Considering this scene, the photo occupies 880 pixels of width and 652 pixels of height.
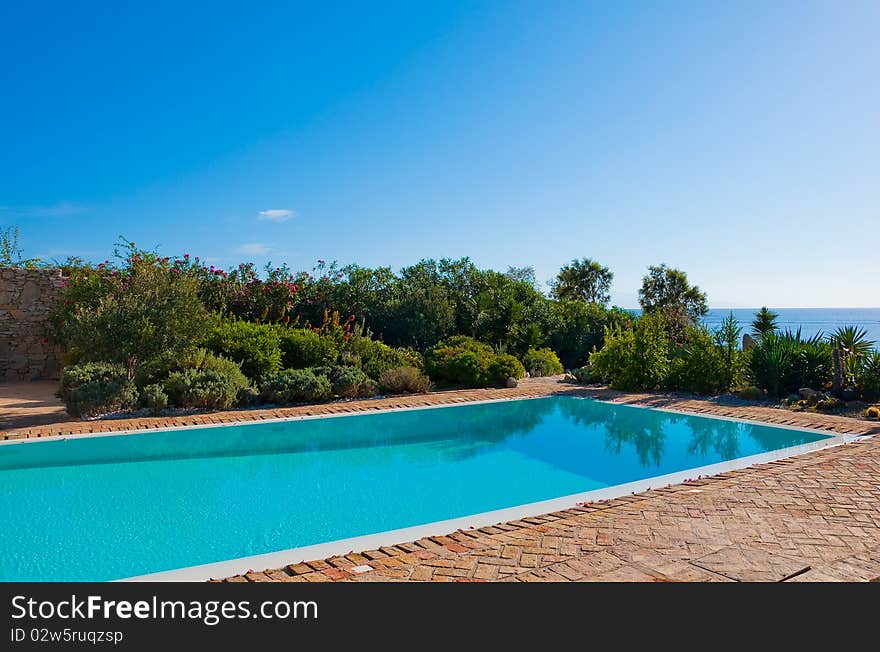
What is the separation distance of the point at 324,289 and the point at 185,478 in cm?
1032

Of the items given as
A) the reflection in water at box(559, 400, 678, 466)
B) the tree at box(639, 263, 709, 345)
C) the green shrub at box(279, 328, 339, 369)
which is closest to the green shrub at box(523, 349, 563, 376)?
A: the reflection in water at box(559, 400, 678, 466)

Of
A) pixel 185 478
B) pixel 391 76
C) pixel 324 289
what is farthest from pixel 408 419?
pixel 391 76

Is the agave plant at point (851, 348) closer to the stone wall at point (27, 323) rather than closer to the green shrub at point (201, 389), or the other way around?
the green shrub at point (201, 389)

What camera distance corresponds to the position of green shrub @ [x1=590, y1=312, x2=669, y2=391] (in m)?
14.1

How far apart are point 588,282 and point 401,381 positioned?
23022 mm

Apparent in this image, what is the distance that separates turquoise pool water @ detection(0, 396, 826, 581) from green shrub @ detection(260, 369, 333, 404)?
153 centimetres

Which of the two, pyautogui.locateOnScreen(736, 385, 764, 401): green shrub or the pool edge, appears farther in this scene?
pyautogui.locateOnScreen(736, 385, 764, 401): green shrub

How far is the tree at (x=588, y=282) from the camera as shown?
33.8 m

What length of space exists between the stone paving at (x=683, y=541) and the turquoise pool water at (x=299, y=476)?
1.08 meters

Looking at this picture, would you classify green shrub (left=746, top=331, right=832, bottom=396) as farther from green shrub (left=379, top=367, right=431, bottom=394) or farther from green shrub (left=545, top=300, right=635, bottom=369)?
green shrub (left=379, top=367, right=431, bottom=394)

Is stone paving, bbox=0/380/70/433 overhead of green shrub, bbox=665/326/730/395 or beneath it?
beneath
